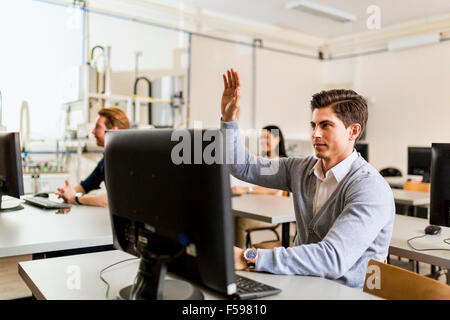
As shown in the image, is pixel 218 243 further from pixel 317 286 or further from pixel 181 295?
pixel 317 286

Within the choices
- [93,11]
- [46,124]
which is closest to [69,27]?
[93,11]

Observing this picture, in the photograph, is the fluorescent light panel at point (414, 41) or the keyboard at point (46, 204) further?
the fluorescent light panel at point (414, 41)

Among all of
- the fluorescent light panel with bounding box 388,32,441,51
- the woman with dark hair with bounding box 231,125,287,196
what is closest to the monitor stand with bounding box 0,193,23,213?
the woman with dark hair with bounding box 231,125,287,196

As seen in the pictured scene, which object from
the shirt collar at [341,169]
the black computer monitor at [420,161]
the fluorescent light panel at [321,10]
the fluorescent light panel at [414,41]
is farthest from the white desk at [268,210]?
the fluorescent light panel at [414,41]

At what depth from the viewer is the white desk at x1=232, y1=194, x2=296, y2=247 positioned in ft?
8.10

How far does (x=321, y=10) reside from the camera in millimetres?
5562

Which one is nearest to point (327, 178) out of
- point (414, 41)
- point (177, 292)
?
point (177, 292)

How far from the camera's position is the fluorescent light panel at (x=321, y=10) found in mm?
5340

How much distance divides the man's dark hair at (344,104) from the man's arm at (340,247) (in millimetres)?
308

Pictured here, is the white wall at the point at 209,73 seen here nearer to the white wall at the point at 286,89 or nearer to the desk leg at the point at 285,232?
the white wall at the point at 286,89

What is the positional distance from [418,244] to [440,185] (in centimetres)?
28

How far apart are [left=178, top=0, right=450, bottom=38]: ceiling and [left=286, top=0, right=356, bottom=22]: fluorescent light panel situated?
6cm

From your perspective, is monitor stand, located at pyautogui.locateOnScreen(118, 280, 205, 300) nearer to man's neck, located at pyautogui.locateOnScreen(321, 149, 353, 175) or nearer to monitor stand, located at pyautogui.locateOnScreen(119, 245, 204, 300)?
monitor stand, located at pyautogui.locateOnScreen(119, 245, 204, 300)

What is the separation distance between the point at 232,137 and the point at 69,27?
3.92 meters
